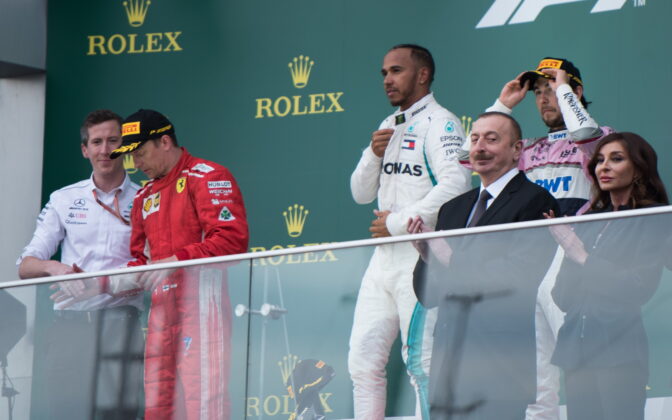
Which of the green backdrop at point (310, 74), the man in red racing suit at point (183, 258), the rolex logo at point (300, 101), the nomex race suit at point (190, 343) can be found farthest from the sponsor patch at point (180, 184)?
the rolex logo at point (300, 101)

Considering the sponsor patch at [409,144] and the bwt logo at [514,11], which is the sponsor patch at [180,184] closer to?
the sponsor patch at [409,144]

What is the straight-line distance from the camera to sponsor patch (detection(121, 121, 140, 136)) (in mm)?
5254

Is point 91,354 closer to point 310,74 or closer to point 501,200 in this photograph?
point 501,200

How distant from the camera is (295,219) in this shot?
289 inches

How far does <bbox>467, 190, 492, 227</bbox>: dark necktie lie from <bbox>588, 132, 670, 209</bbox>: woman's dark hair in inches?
14.1

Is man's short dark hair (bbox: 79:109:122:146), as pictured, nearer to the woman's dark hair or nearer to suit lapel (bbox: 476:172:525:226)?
suit lapel (bbox: 476:172:525:226)

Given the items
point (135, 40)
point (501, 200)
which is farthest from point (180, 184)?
point (135, 40)

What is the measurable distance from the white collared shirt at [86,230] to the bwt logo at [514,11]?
217cm

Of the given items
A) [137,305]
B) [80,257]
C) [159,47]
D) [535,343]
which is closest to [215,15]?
[159,47]

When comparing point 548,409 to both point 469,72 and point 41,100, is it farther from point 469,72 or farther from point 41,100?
point 41,100

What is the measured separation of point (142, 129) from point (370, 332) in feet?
5.20

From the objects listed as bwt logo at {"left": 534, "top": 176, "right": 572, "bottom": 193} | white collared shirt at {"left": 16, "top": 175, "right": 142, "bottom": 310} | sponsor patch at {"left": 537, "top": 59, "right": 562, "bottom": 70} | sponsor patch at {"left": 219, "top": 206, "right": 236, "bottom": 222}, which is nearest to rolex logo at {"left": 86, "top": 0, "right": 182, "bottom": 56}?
white collared shirt at {"left": 16, "top": 175, "right": 142, "bottom": 310}

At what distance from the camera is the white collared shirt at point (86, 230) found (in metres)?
5.73

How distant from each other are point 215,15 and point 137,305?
344 centimetres
